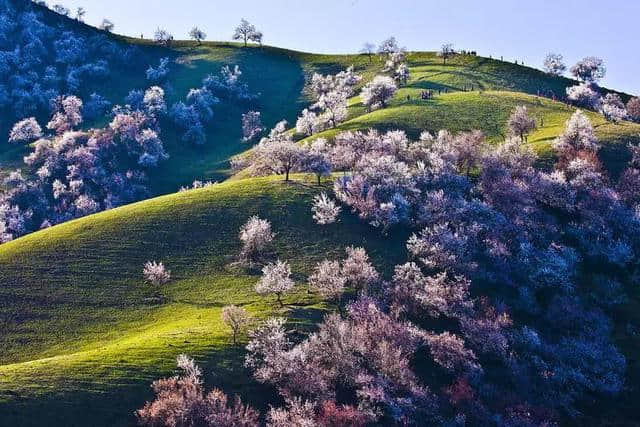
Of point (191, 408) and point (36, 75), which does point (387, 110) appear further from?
point (36, 75)

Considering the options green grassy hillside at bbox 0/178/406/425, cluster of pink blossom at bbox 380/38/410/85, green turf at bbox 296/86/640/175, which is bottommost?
green grassy hillside at bbox 0/178/406/425

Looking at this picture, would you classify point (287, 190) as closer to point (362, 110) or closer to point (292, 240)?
point (292, 240)

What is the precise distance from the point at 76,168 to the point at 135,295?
263 feet

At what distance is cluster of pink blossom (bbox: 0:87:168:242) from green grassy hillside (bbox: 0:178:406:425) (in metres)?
45.8

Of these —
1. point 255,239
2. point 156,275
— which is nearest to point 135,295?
point 156,275

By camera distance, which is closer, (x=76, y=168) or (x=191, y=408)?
(x=191, y=408)

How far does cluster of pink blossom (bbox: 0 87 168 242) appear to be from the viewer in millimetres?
130613

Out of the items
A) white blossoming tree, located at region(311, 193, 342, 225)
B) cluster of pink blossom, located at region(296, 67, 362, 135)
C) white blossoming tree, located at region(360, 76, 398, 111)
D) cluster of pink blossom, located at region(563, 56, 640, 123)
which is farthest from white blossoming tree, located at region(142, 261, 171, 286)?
cluster of pink blossom, located at region(563, 56, 640, 123)

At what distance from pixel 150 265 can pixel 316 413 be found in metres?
33.7

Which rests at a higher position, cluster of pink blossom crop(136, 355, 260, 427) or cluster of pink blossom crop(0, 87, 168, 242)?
cluster of pink blossom crop(0, 87, 168, 242)

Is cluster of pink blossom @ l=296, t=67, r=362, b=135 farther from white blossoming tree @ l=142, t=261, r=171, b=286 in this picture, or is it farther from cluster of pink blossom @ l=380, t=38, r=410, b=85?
white blossoming tree @ l=142, t=261, r=171, b=286

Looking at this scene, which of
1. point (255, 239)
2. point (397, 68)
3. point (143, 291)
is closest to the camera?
point (143, 291)

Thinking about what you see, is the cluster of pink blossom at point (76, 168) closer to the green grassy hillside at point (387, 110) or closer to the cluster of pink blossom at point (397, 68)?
the green grassy hillside at point (387, 110)

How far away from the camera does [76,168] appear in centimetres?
14112
